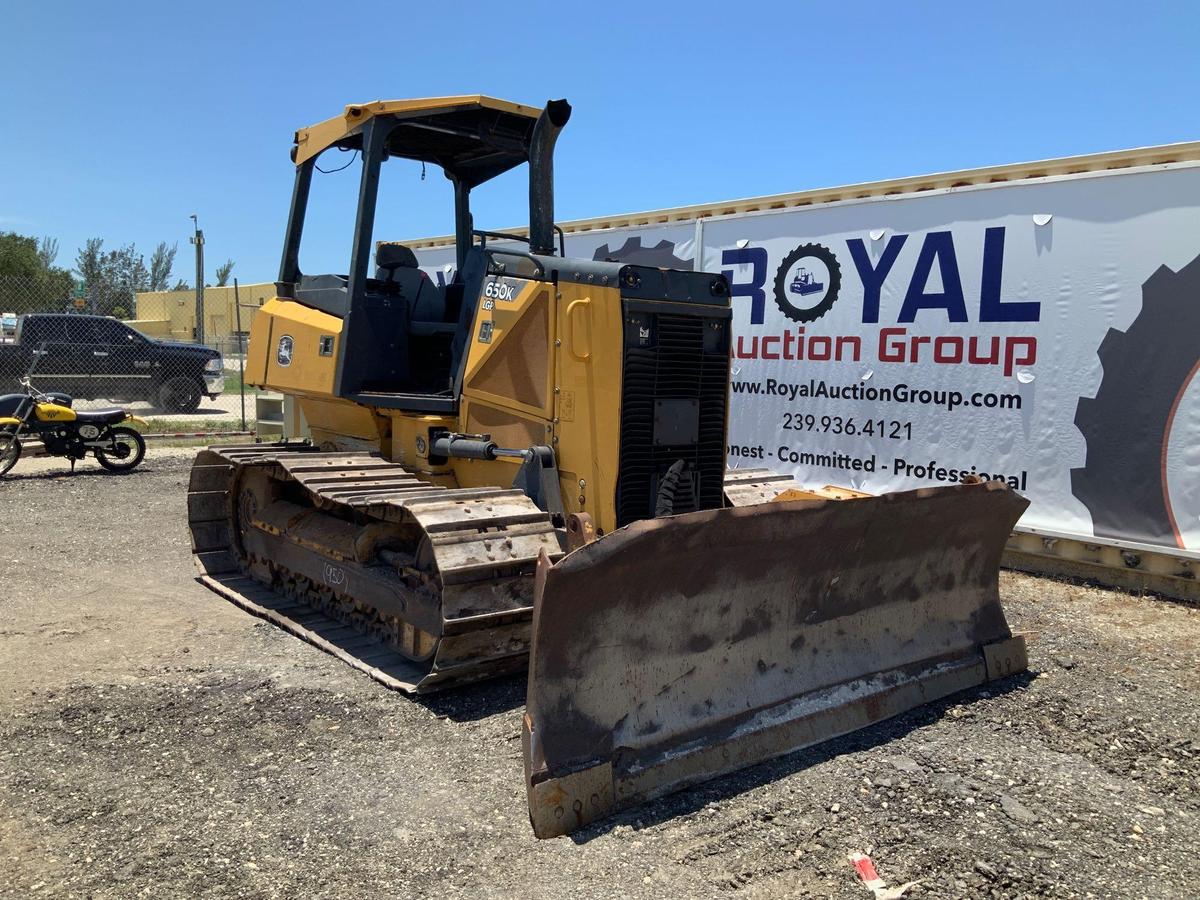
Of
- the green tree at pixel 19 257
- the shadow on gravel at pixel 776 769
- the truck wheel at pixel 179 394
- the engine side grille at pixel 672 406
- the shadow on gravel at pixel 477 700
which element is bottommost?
the shadow on gravel at pixel 776 769

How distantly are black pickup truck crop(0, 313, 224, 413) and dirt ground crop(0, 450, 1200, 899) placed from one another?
12.7 metres

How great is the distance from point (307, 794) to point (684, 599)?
165 centimetres

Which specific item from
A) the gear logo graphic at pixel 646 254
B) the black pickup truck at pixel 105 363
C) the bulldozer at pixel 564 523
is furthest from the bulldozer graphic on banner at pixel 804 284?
the black pickup truck at pixel 105 363

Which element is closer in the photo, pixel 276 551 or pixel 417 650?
pixel 417 650

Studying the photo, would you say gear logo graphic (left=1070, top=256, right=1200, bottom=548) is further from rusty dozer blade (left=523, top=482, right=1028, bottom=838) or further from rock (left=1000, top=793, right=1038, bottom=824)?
rock (left=1000, top=793, right=1038, bottom=824)

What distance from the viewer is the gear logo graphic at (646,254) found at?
10500 millimetres

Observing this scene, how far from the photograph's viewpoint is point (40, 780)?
371 cm

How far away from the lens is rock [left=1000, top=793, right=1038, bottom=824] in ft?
A: 11.8

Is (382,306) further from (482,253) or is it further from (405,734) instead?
(405,734)

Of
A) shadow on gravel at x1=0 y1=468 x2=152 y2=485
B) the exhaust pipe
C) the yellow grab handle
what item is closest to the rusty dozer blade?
the yellow grab handle

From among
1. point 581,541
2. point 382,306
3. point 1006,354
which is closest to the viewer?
point 581,541

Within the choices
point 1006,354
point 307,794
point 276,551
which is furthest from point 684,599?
point 1006,354

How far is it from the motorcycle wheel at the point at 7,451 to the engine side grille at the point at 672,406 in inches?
359

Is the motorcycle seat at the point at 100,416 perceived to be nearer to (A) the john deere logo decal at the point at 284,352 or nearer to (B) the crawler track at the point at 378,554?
(B) the crawler track at the point at 378,554
